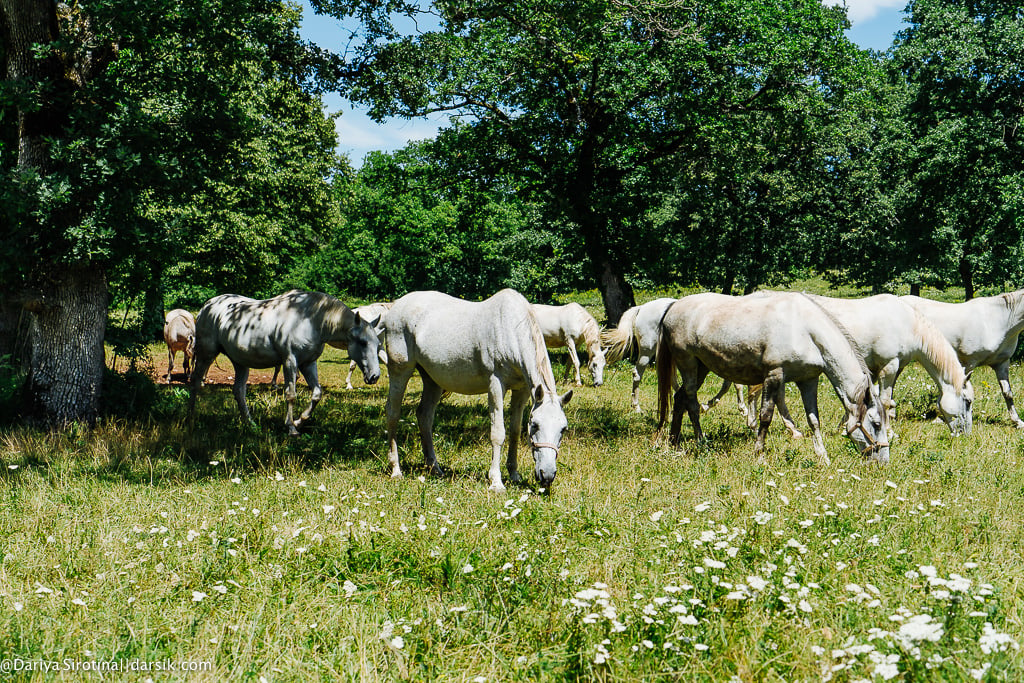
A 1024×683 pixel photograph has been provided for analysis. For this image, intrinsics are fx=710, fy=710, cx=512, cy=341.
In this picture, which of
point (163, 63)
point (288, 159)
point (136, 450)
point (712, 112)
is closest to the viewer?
point (136, 450)

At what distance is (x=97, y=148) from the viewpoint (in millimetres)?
8477

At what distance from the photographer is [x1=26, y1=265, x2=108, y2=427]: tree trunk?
923 centimetres

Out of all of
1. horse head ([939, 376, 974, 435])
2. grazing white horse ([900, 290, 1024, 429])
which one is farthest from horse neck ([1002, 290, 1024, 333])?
horse head ([939, 376, 974, 435])

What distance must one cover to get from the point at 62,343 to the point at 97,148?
2651mm

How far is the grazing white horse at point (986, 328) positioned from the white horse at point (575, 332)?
7.90 m

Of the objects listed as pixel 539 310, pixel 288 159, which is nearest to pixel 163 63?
pixel 539 310

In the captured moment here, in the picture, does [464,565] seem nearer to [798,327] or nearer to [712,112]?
[798,327]

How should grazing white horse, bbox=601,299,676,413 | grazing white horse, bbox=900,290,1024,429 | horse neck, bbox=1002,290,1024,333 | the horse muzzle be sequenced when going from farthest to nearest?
grazing white horse, bbox=601,299,676,413 < grazing white horse, bbox=900,290,1024,429 < horse neck, bbox=1002,290,1024,333 < the horse muzzle

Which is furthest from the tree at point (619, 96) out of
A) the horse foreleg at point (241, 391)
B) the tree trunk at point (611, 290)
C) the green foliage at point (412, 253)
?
the green foliage at point (412, 253)

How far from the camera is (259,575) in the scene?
4.55m

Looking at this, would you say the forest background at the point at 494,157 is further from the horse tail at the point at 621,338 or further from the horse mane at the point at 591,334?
the horse tail at the point at 621,338

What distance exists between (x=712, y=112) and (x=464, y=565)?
656 inches

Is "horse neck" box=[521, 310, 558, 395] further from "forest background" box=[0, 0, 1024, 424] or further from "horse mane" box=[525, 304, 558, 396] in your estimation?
"forest background" box=[0, 0, 1024, 424]

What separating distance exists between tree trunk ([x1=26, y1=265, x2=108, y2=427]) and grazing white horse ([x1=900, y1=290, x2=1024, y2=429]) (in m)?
12.2
